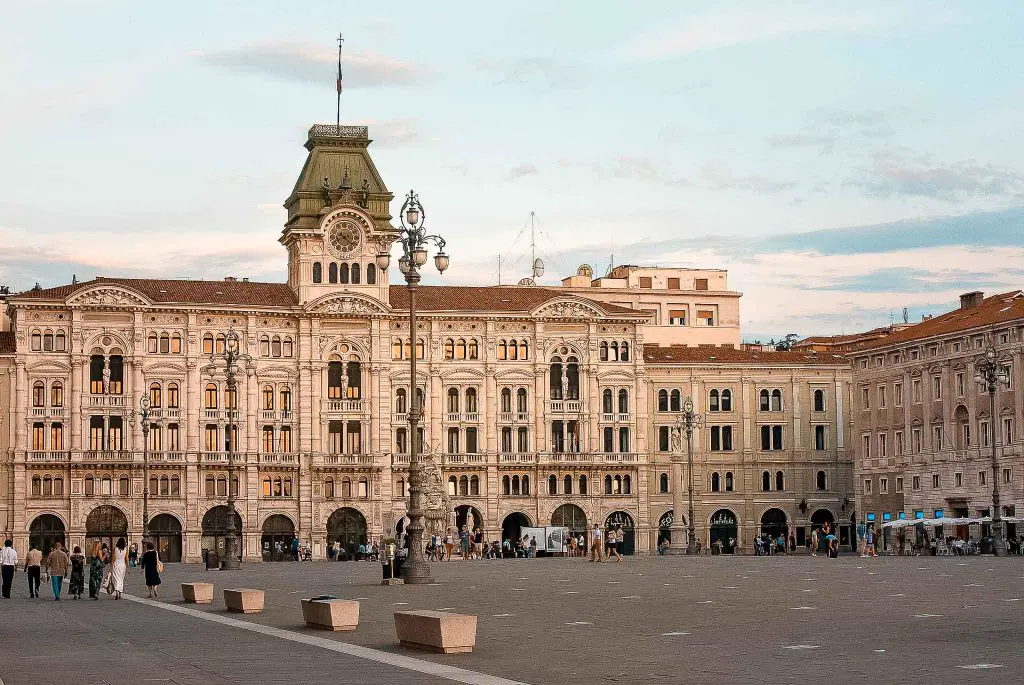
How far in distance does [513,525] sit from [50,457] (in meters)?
28.1

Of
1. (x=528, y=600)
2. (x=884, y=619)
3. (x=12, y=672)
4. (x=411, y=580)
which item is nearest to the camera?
(x=12, y=672)

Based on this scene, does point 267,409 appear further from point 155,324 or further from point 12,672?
point 12,672

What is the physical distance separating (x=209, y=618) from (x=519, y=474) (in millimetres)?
75527

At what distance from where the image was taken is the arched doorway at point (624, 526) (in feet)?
358

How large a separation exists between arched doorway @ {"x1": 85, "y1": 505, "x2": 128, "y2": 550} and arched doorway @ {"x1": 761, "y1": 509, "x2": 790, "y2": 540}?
4131 cm

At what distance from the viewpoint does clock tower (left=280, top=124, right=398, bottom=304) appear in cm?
10638

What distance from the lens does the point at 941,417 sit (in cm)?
9844

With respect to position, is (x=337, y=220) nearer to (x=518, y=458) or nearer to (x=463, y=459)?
(x=463, y=459)

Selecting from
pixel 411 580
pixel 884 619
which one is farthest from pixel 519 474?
pixel 884 619

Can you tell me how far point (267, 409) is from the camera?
104688 mm

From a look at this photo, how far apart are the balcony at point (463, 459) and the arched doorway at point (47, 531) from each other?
22.7 m

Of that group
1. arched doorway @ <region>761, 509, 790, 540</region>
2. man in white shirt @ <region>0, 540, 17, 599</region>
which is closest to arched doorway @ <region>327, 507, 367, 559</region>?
arched doorway @ <region>761, 509, 790, 540</region>

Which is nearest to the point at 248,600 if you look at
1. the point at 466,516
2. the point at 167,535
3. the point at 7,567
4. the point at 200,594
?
the point at 200,594

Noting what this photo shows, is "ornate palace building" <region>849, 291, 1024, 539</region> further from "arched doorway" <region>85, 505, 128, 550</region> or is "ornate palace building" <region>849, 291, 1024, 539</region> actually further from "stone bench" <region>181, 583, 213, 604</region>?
"stone bench" <region>181, 583, 213, 604</region>
